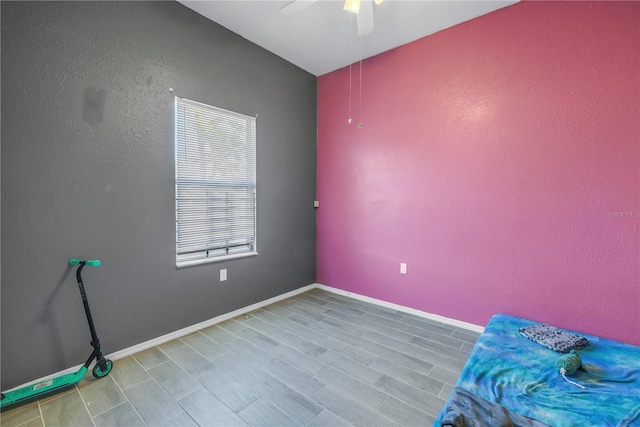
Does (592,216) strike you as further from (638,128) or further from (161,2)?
(161,2)

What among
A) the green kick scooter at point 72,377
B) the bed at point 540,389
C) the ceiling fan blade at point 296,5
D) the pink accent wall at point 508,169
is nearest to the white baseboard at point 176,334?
the green kick scooter at point 72,377

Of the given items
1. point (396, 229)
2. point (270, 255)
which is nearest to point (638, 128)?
point (396, 229)

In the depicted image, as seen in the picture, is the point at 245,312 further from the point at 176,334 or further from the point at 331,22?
the point at 331,22

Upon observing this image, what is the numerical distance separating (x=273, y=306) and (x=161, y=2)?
3.11 m

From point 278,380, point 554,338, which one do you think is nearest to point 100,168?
point 278,380

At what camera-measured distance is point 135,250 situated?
7.30 ft

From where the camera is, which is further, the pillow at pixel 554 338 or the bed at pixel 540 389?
the pillow at pixel 554 338

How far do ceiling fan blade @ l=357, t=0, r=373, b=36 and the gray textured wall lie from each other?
53.9 inches

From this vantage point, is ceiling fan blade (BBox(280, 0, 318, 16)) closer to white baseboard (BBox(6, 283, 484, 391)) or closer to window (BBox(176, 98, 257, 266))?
window (BBox(176, 98, 257, 266))

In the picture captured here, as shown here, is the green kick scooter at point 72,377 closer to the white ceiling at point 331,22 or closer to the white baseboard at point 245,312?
the white baseboard at point 245,312

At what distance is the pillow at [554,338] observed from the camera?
1.83 metres

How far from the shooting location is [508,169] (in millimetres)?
2439

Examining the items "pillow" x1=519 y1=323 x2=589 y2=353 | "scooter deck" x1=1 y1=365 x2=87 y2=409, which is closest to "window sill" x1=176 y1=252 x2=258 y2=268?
"scooter deck" x1=1 y1=365 x2=87 y2=409

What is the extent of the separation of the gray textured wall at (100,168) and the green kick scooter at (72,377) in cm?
13
